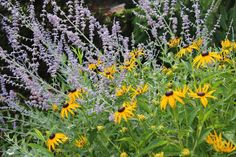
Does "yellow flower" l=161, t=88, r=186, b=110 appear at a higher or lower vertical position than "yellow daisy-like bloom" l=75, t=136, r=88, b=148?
higher

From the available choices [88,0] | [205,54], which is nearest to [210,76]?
[205,54]

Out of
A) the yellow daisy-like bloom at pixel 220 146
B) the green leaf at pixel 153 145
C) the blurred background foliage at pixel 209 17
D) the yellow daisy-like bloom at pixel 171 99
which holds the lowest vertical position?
the blurred background foliage at pixel 209 17

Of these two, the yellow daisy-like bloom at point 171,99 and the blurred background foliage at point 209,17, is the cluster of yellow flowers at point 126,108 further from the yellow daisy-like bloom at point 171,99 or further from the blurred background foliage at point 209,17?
the blurred background foliage at point 209,17

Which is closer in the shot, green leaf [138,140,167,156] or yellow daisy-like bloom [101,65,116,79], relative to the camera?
green leaf [138,140,167,156]

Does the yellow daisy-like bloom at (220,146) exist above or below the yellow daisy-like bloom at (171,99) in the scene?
below

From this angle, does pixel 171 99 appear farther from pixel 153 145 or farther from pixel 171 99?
pixel 153 145

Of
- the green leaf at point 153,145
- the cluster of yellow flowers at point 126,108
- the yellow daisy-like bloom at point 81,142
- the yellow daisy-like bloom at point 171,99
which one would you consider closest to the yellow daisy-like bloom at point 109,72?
the cluster of yellow flowers at point 126,108

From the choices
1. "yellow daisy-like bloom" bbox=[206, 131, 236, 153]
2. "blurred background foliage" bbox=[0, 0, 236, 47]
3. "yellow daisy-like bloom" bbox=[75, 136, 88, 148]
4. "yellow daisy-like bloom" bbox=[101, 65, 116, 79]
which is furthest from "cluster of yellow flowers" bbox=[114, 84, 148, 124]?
"blurred background foliage" bbox=[0, 0, 236, 47]

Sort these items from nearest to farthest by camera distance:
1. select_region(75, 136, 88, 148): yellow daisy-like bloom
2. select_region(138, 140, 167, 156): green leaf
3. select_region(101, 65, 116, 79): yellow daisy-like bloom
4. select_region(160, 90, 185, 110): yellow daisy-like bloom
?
select_region(160, 90, 185, 110): yellow daisy-like bloom < select_region(138, 140, 167, 156): green leaf < select_region(75, 136, 88, 148): yellow daisy-like bloom < select_region(101, 65, 116, 79): yellow daisy-like bloom

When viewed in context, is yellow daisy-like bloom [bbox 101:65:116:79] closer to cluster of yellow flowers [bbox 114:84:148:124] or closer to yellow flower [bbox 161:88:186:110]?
cluster of yellow flowers [bbox 114:84:148:124]

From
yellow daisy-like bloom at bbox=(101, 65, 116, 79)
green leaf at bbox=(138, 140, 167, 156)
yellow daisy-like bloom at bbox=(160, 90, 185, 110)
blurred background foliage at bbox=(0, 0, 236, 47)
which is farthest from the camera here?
blurred background foliage at bbox=(0, 0, 236, 47)

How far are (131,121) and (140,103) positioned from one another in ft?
0.45

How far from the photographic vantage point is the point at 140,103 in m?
2.46

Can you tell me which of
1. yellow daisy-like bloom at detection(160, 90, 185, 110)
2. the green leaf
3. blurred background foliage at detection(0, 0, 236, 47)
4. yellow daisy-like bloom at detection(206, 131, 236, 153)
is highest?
yellow daisy-like bloom at detection(160, 90, 185, 110)
